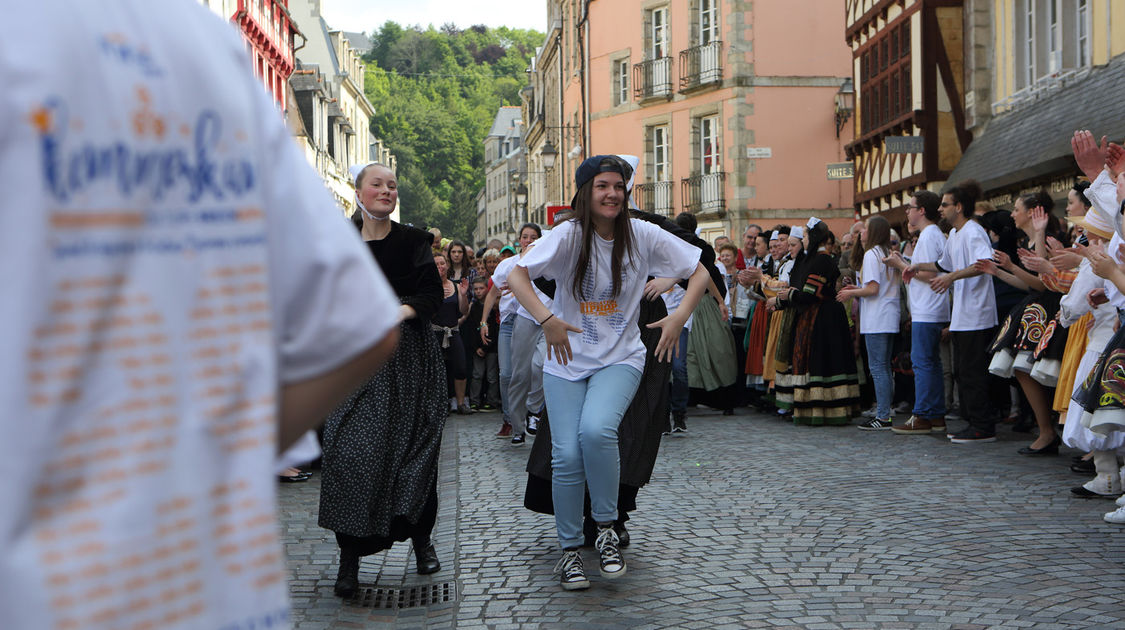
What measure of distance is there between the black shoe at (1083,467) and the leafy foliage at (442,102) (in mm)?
90091

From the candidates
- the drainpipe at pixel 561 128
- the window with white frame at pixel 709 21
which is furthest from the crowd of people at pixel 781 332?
the drainpipe at pixel 561 128

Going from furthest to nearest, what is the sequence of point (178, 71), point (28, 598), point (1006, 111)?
point (1006, 111), point (178, 71), point (28, 598)

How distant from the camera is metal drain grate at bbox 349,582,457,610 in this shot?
5.31m

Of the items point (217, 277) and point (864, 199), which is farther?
point (864, 199)

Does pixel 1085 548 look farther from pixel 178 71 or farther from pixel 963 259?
pixel 178 71

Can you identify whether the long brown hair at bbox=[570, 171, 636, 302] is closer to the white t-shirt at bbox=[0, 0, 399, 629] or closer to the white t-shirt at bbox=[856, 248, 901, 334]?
the white t-shirt at bbox=[0, 0, 399, 629]

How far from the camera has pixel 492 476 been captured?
9055 mm

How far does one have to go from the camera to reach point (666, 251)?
5.77m

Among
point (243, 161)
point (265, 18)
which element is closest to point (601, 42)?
point (265, 18)

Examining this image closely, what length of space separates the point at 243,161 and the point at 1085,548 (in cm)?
564

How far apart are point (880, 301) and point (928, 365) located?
935 mm

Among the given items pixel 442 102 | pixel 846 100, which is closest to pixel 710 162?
pixel 846 100

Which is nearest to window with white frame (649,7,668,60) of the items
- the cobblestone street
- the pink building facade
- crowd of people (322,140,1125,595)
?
the pink building facade

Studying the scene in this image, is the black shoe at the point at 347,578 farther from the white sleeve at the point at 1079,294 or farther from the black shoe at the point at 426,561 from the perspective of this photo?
the white sleeve at the point at 1079,294
